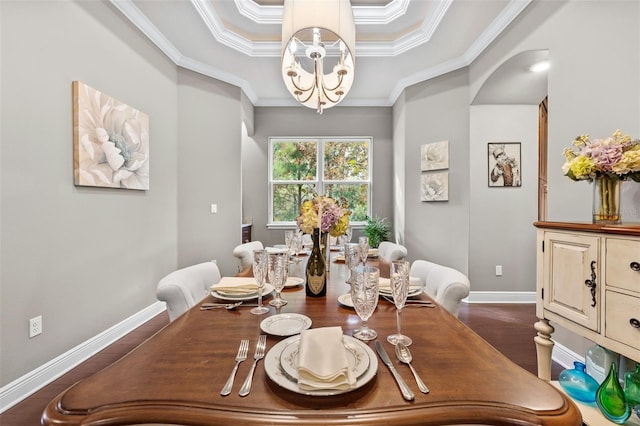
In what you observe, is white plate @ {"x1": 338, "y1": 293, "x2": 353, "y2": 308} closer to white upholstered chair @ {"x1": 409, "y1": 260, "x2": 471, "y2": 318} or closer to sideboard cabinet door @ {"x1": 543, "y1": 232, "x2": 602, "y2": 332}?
white upholstered chair @ {"x1": 409, "y1": 260, "x2": 471, "y2": 318}

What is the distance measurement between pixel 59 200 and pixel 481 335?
3.49 m

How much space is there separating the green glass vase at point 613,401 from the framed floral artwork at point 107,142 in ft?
10.6

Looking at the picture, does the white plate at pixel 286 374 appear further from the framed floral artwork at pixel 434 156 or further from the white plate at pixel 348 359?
the framed floral artwork at pixel 434 156

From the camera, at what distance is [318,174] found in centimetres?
488

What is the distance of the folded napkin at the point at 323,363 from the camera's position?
23.9 inches

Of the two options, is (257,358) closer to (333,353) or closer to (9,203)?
(333,353)

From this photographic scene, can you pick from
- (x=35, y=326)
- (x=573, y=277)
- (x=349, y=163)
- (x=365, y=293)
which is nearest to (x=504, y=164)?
(x=349, y=163)

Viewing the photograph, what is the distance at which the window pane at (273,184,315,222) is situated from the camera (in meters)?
4.89

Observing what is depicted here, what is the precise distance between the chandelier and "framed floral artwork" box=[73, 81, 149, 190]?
1.52 m

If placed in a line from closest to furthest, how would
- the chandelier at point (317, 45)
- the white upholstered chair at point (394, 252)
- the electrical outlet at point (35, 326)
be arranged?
1. the chandelier at point (317, 45)
2. the electrical outlet at point (35, 326)
3. the white upholstered chair at point (394, 252)

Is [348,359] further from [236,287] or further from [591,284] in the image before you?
[591,284]

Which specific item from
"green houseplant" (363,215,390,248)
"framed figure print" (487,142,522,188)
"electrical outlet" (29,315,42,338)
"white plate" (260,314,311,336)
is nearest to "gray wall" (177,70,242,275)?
"electrical outlet" (29,315,42,338)

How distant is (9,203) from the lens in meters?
1.71

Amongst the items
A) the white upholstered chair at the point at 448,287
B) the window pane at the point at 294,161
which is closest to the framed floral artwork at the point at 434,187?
the window pane at the point at 294,161
